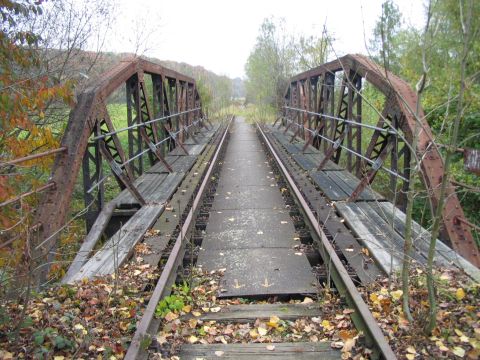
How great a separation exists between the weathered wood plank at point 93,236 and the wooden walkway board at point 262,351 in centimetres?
213

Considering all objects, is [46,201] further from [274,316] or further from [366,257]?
[366,257]

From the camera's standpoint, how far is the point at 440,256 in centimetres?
454

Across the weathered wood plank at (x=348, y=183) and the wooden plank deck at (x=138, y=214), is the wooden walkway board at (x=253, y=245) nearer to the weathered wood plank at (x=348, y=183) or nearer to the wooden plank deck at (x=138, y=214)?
the wooden plank deck at (x=138, y=214)

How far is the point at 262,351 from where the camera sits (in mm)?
3293

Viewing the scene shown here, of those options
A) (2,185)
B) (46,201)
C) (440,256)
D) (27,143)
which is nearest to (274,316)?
(440,256)

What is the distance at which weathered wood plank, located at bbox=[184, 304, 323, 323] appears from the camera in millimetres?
3832

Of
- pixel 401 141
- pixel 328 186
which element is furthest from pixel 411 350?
pixel 328 186

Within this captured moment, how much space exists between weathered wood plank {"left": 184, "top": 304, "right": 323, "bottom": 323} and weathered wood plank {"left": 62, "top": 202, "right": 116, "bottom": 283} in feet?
6.25

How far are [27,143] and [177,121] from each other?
316 inches

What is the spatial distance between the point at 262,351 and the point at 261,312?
65 cm

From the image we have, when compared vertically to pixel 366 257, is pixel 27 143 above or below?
above

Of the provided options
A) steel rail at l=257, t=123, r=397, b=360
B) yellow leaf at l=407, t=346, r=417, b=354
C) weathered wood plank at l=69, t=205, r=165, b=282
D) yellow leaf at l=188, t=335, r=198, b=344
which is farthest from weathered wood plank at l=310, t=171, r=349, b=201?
yellow leaf at l=188, t=335, r=198, b=344

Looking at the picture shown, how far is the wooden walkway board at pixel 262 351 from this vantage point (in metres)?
3.22

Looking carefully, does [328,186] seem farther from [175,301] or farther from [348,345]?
[348,345]
